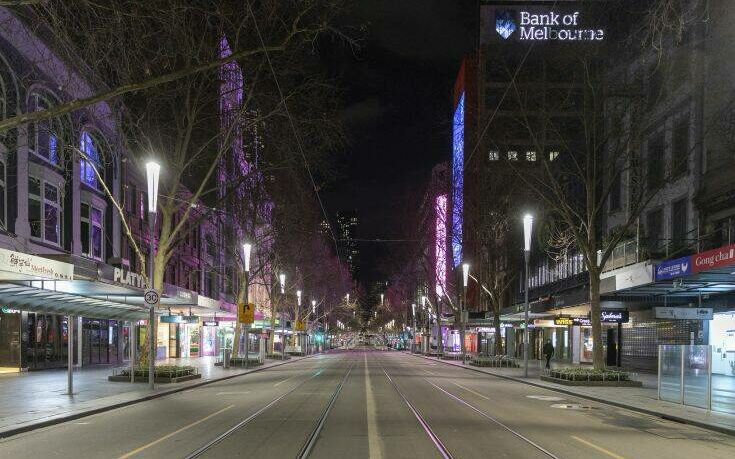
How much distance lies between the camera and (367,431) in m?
13.3

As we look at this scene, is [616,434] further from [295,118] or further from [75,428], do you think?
[295,118]

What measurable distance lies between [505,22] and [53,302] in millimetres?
72841

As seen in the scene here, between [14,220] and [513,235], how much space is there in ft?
119

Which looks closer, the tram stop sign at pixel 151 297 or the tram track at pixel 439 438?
the tram track at pixel 439 438

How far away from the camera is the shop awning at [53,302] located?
22547mm

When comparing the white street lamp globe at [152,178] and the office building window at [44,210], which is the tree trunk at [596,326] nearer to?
the white street lamp globe at [152,178]

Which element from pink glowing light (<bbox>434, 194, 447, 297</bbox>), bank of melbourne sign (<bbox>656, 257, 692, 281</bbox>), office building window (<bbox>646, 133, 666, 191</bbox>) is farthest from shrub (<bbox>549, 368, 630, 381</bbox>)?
pink glowing light (<bbox>434, 194, 447, 297</bbox>)

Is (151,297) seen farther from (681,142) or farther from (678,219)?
(678,219)

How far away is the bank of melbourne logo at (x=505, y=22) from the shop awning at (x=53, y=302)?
67225 millimetres

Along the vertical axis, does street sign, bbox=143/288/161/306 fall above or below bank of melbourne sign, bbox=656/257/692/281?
below

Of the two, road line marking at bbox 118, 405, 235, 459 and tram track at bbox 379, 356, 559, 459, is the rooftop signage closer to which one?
road line marking at bbox 118, 405, 235, 459

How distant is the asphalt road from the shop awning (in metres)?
4.89

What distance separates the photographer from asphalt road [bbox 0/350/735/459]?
11203mm

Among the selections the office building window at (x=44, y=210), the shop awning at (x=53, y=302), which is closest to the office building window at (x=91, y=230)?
the office building window at (x=44, y=210)
